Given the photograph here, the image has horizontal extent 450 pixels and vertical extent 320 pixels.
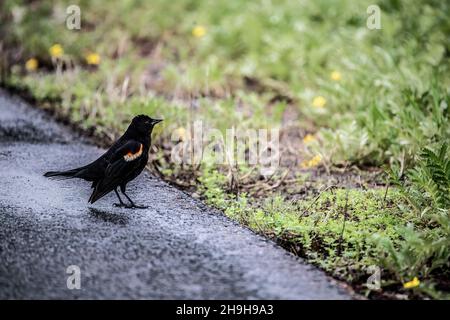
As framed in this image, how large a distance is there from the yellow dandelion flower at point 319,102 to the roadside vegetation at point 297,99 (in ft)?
0.07

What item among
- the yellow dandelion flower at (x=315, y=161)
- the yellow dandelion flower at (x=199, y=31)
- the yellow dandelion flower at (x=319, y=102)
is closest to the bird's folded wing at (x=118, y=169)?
the yellow dandelion flower at (x=315, y=161)

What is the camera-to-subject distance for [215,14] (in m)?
7.63

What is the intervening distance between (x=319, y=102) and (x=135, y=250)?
2800mm

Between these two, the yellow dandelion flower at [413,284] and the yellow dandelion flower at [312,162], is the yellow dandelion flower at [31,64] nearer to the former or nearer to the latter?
the yellow dandelion flower at [312,162]

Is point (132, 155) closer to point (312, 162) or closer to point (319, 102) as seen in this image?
point (312, 162)

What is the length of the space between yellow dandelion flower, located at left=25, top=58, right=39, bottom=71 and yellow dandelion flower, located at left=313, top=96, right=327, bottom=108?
9.28ft

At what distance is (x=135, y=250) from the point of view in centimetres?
318

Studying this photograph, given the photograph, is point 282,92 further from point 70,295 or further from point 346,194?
point 70,295

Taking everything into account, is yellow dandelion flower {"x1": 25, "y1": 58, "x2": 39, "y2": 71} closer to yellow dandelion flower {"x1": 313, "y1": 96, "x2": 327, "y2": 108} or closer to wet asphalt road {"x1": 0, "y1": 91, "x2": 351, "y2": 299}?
wet asphalt road {"x1": 0, "y1": 91, "x2": 351, "y2": 299}

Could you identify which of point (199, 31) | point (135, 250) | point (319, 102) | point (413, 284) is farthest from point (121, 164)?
point (199, 31)

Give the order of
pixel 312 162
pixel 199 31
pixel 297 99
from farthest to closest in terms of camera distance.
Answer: pixel 199 31, pixel 297 99, pixel 312 162

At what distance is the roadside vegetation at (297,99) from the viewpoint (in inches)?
137

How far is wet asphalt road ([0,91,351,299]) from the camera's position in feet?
9.31

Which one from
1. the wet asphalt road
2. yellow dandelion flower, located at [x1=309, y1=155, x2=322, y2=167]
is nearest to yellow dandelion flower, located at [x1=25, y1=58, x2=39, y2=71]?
the wet asphalt road
